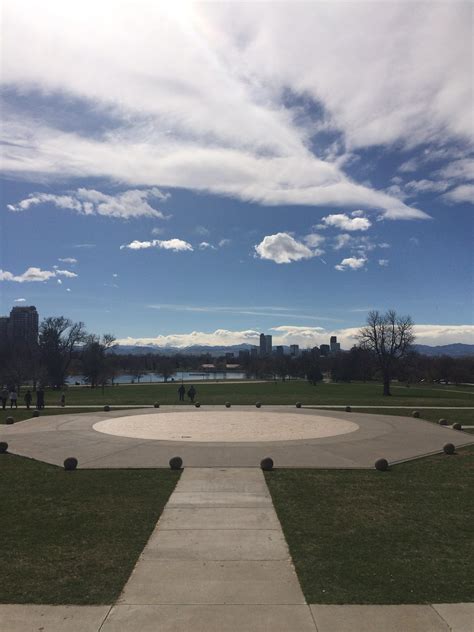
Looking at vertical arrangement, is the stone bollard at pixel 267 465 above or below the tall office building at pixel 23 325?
below

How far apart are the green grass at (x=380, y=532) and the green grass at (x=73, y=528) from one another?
2834mm

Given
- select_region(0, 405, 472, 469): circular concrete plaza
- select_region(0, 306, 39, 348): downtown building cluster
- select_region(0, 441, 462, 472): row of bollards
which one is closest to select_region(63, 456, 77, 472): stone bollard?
select_region(0, 441, 462, 472): row of bollards

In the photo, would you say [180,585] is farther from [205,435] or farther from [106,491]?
[205,435]

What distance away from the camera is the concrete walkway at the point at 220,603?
5820mm

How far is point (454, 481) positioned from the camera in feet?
44.1

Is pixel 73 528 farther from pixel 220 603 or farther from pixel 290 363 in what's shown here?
pixel 290 363

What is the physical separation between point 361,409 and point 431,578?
2805cm

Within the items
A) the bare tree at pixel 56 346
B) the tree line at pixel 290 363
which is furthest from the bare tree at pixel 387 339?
the bare tree at pixel 56 346

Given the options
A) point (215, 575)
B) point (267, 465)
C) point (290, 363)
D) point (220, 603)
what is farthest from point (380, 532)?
point (290, 363)

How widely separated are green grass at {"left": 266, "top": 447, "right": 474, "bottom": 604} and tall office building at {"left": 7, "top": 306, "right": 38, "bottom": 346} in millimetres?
101280

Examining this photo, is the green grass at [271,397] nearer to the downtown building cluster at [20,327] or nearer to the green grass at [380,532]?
the green grass at [380,532]

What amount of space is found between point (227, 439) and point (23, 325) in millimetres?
131227

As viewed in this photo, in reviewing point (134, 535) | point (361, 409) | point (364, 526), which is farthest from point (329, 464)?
point (361, 409)

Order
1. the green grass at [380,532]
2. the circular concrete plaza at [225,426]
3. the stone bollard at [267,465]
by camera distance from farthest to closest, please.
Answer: the circular concrete plaza at [225,426], the stone bollard at [267,465], the green grass at [380,532]
